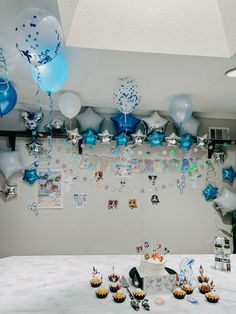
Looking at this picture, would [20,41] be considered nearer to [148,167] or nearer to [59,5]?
[59,5]

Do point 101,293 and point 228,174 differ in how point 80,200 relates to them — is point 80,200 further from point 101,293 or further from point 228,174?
point 228,174

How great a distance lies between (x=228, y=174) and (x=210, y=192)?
0.33 m

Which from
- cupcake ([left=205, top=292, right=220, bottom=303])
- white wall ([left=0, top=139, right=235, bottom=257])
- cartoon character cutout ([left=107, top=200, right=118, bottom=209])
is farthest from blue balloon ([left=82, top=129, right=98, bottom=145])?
cupcake ([left=205, top=292, right=220, bottom=303])

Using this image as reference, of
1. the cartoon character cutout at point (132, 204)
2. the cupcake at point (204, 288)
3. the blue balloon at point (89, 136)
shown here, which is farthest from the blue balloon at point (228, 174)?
the cupcake at point (204, 288)

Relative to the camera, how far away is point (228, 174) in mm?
2979

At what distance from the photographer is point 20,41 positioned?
121cm

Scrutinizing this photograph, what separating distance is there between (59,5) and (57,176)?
1903 millimetres

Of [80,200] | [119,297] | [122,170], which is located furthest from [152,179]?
[119,297]

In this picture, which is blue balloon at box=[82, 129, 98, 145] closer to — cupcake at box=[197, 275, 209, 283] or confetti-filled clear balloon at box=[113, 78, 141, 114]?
confetti-filled clear balloon at box=[113, 78, 141, 114]

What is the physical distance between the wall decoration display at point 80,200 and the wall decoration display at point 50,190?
16cm

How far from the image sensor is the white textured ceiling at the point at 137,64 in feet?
4.51

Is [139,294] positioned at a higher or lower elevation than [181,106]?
lower

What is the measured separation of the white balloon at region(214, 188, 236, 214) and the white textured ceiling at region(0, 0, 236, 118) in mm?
1044

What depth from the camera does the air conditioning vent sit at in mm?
3055
